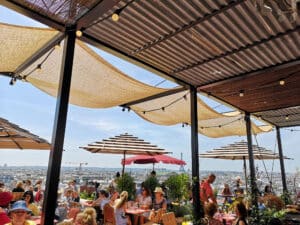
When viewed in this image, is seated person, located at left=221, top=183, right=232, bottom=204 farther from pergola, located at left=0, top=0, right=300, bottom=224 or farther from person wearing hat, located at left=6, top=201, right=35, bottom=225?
person wearing hat, located at left=6, top=201, right=35, bottom=225

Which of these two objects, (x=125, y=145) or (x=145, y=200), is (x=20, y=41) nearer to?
(x=125, y=145)

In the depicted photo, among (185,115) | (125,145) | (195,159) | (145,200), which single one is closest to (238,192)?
(185,115)

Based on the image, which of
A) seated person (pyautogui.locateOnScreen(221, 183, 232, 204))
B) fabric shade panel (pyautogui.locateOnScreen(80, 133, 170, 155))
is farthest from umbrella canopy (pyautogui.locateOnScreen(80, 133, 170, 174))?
seated person (pyautogui.locateOnScreen(221, 183, 232, 204))

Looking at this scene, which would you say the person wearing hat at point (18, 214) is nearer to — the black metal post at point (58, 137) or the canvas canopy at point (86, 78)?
the black metal post at point (58, 137)

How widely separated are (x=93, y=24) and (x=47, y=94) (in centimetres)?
336

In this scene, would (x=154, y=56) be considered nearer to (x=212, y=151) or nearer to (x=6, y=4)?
(x=6, y=4)

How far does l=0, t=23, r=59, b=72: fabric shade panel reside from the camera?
138 inches

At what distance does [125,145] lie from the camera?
811cm

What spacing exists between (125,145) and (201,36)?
16.8ft

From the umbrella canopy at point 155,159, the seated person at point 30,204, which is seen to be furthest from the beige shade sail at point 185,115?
the seated person at point 30,204

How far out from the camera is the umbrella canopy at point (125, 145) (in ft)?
26.1

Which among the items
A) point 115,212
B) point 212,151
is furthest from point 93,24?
point 212,151

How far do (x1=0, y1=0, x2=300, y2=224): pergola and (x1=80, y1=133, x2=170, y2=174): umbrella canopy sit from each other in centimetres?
279

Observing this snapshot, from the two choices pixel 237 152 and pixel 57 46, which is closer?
pixel 57 46
